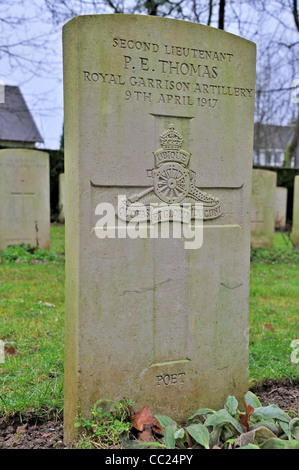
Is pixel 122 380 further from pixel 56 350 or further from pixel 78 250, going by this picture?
pixel 56 350

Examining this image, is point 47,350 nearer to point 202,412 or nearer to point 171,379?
point 171,379

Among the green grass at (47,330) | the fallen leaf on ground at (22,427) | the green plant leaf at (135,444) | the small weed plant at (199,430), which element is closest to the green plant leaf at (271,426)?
the small weed plant at (199,430)

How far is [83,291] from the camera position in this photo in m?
2.27

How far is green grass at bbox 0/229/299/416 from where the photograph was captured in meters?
2.84

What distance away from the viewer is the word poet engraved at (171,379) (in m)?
2.49

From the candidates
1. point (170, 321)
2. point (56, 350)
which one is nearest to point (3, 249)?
point (56, 350)

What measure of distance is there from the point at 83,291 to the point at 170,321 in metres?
0.54

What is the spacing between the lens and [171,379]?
8.25ft

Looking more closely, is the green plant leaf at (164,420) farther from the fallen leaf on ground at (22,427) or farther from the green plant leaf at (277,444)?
the fallen leaf on ground at (22,427)

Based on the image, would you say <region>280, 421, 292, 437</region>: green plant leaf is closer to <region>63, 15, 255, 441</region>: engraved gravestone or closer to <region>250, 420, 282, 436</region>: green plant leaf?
<region>250, 420, 282, 436</region>: green plant leaf

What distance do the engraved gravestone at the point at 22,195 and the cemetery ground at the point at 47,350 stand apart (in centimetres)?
133

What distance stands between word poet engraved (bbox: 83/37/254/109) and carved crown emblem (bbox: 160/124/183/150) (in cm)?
15

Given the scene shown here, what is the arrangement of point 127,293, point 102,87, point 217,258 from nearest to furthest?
point 102,87 < point 127,293 < point 217,258
